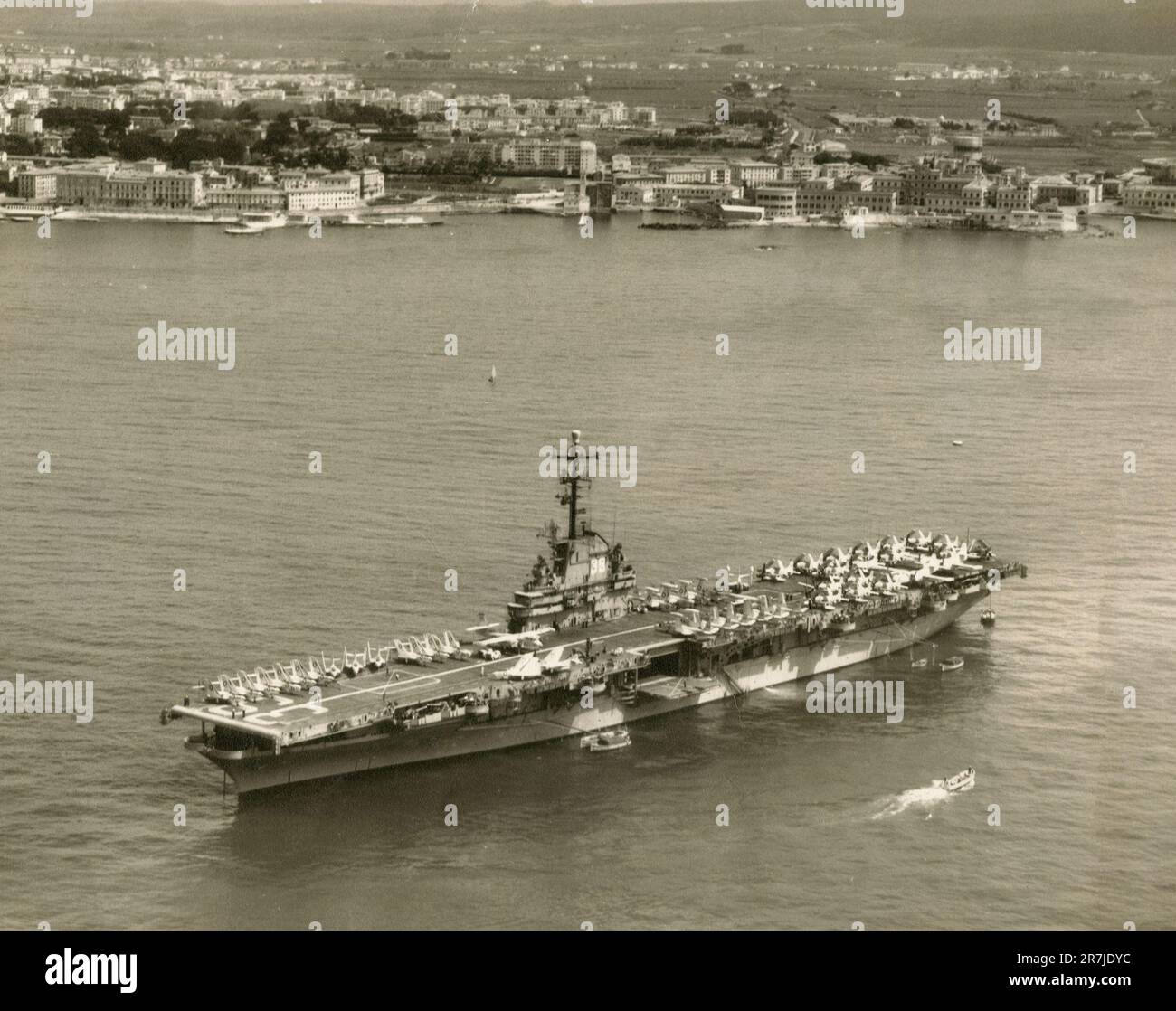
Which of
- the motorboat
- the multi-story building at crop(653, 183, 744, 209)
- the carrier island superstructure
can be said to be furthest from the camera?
the multi-story building at crop(653, 183, 744, 209)

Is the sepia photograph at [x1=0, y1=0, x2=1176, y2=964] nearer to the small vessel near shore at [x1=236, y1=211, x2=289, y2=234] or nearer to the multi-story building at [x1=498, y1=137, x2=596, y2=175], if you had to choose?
the small vessel near shore at [x1=236, y1=211, x2=289, y2=234]

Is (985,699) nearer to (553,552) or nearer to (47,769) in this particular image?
(553,552)

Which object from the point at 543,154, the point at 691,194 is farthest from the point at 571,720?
the point at 543,154

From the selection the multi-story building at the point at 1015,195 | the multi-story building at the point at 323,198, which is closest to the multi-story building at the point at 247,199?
the multi-story building at the point at 323,198

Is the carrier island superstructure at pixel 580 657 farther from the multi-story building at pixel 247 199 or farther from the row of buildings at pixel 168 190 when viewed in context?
the row of buildings at pixel 168 190

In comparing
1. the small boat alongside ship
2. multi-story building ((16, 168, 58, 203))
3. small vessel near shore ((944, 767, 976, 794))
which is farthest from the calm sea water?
multi-story building ((16, 168, 58, 203))
